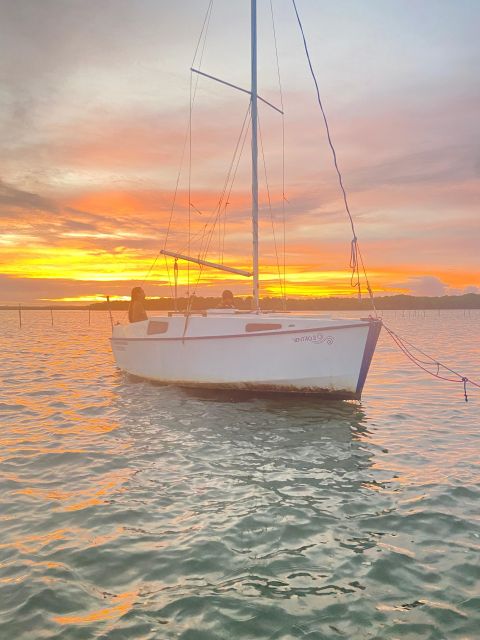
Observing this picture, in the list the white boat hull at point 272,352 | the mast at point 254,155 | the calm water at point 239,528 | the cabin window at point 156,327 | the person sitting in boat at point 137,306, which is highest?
the mast at point 254,155

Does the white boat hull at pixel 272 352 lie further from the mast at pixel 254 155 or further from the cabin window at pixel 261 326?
the mast at pixel 254 155

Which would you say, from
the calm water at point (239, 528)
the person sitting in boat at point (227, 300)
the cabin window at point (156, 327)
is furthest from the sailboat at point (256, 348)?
the calm water at point (239, 528)

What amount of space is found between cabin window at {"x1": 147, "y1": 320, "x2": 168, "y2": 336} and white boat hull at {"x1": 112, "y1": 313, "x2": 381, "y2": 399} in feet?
0.20

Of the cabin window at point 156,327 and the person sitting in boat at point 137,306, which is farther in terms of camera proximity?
the person sitting in boat at point 137,306

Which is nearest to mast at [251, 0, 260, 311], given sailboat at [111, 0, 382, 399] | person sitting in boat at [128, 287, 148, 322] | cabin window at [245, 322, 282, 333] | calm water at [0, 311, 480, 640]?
sailboat at [111, 0, 382, 399]

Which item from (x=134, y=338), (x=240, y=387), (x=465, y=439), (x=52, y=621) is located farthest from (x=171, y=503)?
(x=134, y=338)

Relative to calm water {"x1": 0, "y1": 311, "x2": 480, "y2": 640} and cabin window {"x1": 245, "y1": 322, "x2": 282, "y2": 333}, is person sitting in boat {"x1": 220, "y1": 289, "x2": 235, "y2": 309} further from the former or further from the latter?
calm water {"x1": 0, "y1": 311, "x2": 480, "y2": 640}

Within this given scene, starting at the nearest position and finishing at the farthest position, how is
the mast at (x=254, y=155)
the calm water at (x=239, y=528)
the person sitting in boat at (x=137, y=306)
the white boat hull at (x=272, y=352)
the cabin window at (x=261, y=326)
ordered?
the calm water at (x=239, y=528), the white boat hull at (x=272, y=352), the cabin window at (x=261, y=326), the mast at (x=254, y=155), the person sitting in boat at (x=137, y=306)

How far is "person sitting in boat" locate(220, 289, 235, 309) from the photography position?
18.3m

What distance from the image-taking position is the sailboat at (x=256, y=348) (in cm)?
1424

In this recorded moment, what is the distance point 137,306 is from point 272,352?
21.6 ft

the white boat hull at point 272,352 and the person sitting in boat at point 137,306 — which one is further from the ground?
the person sitting in boat at point 137,306

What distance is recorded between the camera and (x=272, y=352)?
14797 millimetres

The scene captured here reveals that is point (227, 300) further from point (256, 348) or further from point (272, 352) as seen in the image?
point (272, 352)
